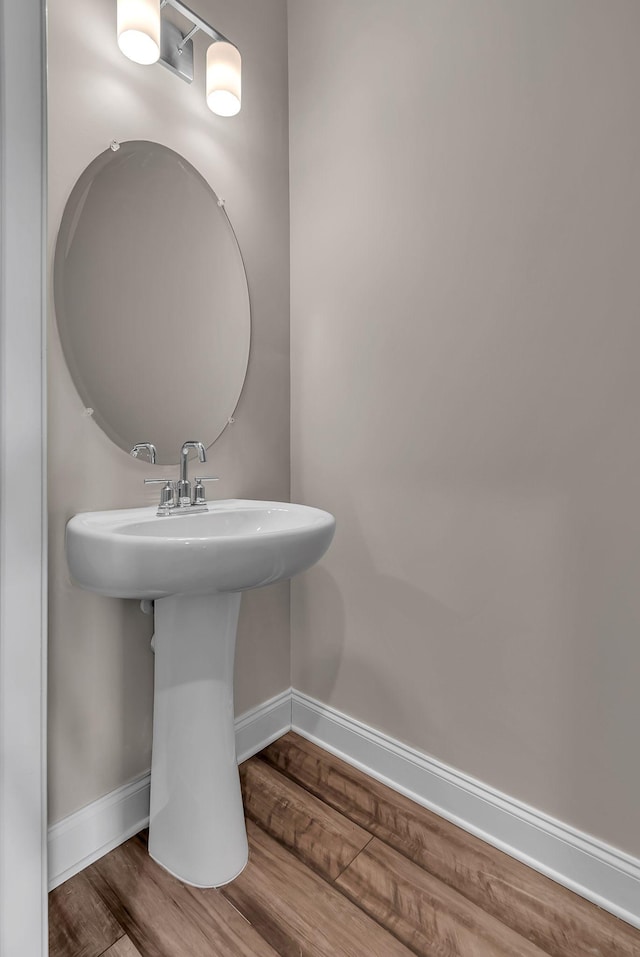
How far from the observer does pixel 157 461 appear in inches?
48.1

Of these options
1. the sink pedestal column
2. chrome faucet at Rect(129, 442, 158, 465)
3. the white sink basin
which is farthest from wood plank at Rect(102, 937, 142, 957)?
chrome faucet at Rect(129, 442, 158, 465)

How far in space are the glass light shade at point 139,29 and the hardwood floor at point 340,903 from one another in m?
1.84

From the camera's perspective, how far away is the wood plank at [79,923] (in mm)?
914

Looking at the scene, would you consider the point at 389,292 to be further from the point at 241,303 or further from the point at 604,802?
the point at 604,802

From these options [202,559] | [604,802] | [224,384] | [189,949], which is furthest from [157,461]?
[604,802]

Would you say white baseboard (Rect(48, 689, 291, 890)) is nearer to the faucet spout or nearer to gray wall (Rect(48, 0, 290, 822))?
gray wall (Rect(48, 0, 290, 822))

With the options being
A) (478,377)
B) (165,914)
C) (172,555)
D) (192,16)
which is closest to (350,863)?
(165,914)

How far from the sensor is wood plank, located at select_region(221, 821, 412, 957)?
93 centimetres

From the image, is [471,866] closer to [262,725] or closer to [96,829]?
[262,725]

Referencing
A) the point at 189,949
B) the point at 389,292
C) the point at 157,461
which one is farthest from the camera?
the point at 389,292

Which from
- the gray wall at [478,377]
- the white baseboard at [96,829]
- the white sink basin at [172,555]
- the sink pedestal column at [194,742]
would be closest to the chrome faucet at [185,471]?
the white sink basin at [172,555]

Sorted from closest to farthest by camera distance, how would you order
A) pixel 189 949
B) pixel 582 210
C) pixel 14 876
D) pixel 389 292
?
pixel 14 876, pixel 189 949, pixel 582 210, pixel 389 292

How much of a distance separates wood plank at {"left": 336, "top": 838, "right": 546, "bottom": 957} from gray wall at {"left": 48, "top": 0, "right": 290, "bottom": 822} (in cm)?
56

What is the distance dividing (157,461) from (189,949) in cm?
99
